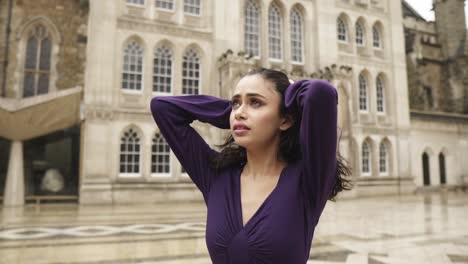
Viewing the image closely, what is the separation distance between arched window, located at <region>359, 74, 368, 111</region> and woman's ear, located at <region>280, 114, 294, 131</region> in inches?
851

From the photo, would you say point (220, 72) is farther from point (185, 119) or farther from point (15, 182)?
point (185, 119)

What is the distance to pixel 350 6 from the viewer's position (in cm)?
2164

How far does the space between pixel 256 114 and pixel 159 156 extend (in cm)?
1557

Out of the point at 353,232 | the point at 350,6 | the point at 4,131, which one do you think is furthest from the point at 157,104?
the point at 350,6

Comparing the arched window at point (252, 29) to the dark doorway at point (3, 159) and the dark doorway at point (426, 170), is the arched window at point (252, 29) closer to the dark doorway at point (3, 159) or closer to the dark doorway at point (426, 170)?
the dark doorway at point (3, 159)

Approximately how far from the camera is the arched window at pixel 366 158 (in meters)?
20.9

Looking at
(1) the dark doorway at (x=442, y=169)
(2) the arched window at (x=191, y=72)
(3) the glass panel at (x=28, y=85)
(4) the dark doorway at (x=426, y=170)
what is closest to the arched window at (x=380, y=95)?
(4) the dark doorway at (x=426, y=170)

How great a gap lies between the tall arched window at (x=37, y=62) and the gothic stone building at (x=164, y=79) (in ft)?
0.32

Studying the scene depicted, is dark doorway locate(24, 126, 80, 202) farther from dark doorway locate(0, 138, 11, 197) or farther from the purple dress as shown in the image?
the purple dress

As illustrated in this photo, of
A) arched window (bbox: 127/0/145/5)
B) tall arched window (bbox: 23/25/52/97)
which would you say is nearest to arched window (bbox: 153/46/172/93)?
arched window (bbox: 127/0/145/5)

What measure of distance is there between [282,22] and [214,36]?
4.71 metres

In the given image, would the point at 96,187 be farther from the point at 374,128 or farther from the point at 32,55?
the point at 374,128

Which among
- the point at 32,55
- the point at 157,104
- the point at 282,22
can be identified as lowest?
the point at 157,104

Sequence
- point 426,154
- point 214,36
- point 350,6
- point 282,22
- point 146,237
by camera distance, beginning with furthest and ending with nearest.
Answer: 1. point 426,154
2. point 350,6
3. point 282,22
4. point 214,36
5. point 146,237
